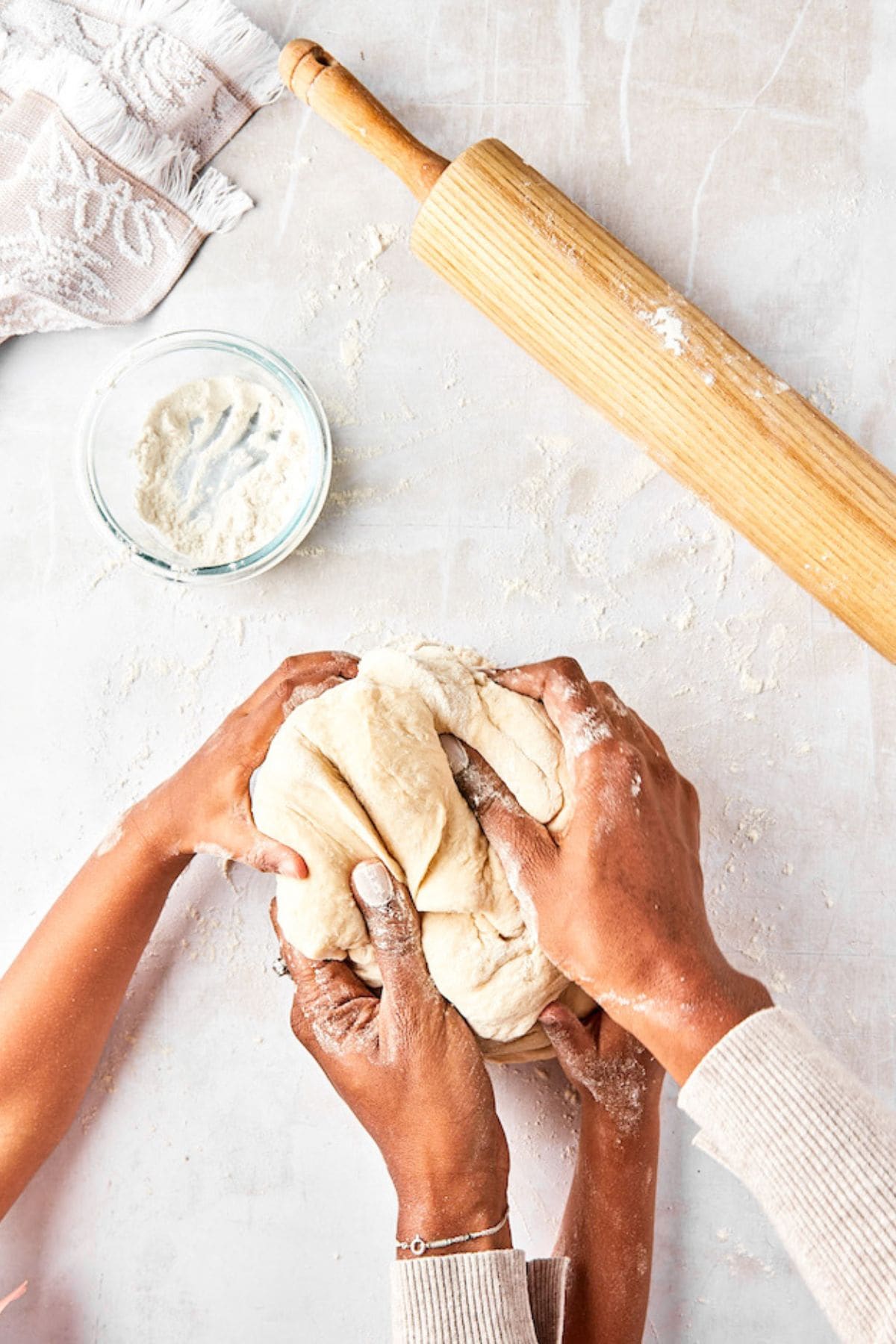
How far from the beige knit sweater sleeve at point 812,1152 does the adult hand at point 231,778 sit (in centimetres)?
57

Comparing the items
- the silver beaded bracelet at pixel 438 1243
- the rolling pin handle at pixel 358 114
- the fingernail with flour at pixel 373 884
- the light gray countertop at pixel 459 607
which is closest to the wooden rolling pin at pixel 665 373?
the rolling pin handle at pixel 358 114

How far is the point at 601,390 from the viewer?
60.5 inches

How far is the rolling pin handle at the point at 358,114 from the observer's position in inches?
61.2

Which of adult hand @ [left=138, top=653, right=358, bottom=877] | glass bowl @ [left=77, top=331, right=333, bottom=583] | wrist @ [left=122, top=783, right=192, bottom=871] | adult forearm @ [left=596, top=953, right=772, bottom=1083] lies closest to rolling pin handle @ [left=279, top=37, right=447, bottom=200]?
glass bowl @ [left=77, top=331, right=333, bottom=583]

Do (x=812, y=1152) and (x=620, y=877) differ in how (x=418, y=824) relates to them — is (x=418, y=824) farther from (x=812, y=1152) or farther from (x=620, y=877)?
(x=812, y=1152)

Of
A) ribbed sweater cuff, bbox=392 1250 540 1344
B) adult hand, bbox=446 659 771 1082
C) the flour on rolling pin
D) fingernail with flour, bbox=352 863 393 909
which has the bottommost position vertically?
ribbed sweater cuff, bbox=392 1250 540 1344

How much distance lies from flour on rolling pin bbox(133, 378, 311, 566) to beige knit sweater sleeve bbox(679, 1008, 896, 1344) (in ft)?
3.08

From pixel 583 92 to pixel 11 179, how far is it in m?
0.85

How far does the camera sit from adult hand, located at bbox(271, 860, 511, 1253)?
1.29m

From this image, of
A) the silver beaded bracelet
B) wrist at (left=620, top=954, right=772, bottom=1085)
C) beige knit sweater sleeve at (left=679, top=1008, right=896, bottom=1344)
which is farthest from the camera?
the silver beaded bracelet

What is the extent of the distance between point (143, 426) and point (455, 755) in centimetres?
70

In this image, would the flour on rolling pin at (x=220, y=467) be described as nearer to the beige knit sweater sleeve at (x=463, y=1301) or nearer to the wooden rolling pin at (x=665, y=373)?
the wooden rolling pin at (x=665, y=373)

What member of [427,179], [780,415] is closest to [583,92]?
[427,179]

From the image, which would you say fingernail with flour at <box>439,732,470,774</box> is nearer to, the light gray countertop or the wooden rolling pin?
the light gray countertop
